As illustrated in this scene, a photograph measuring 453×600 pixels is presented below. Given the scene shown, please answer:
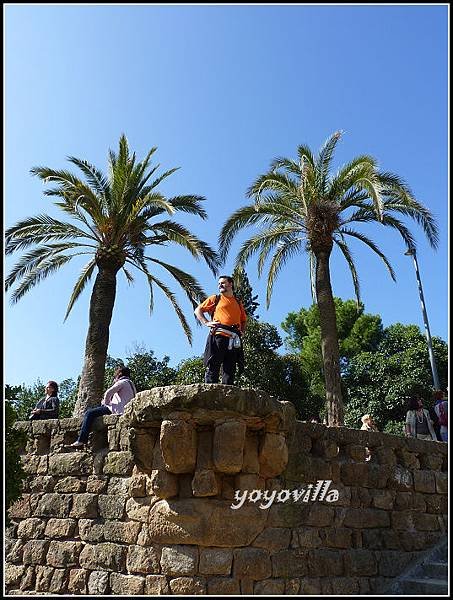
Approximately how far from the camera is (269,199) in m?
13.0

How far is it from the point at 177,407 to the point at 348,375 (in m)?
20.4

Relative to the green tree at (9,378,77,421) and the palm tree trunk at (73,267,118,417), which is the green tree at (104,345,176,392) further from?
the palm tree trunk at (73,267,118,417)

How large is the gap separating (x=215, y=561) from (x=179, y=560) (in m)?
0.36

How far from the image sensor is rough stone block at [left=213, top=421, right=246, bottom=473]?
18.3 ft

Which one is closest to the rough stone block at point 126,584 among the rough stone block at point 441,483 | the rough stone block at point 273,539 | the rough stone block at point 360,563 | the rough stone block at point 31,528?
the rough stone block at point 273,539

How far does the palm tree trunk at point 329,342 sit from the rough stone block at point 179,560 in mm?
5958

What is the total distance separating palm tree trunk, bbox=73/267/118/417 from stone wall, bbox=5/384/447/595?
3.44 m

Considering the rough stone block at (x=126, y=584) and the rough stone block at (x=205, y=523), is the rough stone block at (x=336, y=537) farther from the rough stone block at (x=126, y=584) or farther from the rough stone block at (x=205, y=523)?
the rough stone block at (x=126, y=584)

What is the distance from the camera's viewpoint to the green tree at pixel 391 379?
22500 millimetres

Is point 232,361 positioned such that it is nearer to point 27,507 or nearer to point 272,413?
point 272,413

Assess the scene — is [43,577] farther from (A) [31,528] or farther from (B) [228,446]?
(B) [228,446]

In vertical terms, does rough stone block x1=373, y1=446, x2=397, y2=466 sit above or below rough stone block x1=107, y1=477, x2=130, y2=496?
above

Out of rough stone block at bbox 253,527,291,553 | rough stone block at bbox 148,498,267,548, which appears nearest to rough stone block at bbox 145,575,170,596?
rough stone block at bbox 148,498,267,548

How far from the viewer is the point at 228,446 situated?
5.59 meters
